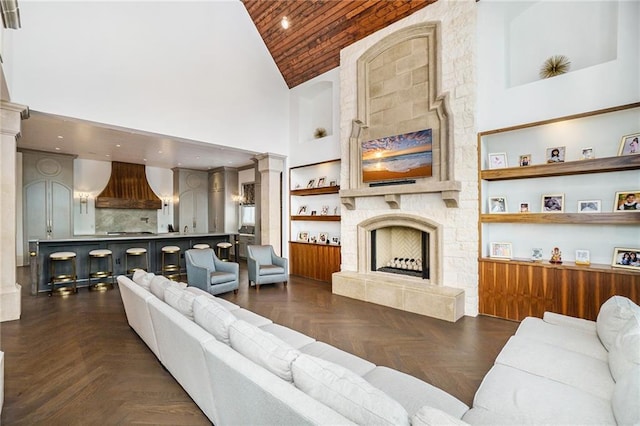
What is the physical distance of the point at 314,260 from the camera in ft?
21.4

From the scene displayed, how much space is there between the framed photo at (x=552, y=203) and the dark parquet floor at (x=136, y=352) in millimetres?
1534

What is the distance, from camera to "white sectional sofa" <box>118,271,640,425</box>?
1177mm

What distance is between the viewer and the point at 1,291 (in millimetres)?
3848

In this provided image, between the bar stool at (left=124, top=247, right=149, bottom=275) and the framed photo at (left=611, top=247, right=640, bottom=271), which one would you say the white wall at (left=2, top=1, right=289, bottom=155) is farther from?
the framed photo at (left=611, top=247, right=640, bottom=271)

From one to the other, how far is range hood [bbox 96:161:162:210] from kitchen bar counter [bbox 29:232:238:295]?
2.89 m

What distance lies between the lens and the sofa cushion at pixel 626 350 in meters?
1.56

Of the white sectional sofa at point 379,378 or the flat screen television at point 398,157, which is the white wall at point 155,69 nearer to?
the flat screen television at point 398,157

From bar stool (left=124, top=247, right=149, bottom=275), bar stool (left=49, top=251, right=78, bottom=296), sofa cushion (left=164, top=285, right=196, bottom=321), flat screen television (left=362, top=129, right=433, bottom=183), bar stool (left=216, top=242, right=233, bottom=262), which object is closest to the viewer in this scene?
sofa cushion (left=164, top=285, right=196, bottom=321)

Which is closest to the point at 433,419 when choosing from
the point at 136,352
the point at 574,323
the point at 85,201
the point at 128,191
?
the point at 574,323

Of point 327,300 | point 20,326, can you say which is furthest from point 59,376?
point 327,300

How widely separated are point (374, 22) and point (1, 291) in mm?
6639

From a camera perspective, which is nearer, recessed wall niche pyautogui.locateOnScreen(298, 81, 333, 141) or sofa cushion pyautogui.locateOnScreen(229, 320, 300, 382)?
sofa cushion pyautogui.locateOnScreen(229, 320, 300, 382)

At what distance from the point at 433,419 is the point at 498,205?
3.84 metres

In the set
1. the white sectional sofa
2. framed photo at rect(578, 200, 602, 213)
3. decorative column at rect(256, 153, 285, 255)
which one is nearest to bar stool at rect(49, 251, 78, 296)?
decorative column at rect(256, 153, 285, 255)
